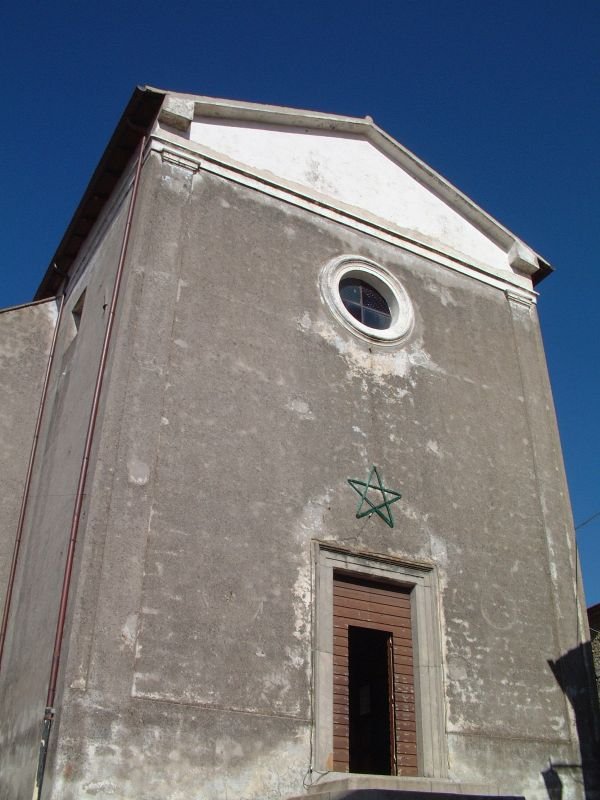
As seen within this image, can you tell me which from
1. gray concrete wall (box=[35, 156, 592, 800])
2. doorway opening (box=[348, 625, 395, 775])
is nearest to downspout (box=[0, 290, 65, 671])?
gray concrete wall (box=[35, 156, 592, 800])

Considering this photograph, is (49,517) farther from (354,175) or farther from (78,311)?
(354,175)

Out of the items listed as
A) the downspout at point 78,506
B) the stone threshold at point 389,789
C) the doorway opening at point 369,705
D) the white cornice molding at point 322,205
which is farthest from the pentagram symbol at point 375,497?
the white cornice molding at point 322,205

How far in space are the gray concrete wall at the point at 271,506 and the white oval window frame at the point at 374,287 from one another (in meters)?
0.19

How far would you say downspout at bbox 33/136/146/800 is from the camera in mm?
7762

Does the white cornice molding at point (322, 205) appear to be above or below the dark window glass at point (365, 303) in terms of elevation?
above

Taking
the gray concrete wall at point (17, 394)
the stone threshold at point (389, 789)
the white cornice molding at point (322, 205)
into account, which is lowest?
the stone threshold at point (389, 789)

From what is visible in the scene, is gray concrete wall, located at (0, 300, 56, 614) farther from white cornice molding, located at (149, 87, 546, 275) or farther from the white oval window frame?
the white oval window frame

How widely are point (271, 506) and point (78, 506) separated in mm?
2122

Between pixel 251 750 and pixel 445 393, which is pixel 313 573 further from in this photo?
pixel 445 393

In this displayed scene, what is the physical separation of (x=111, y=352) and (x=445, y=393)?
189 inches

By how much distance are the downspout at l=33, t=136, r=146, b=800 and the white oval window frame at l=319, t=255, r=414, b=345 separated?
2757 millimetres

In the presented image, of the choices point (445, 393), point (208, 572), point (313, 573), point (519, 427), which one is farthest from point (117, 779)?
point (519, 427)

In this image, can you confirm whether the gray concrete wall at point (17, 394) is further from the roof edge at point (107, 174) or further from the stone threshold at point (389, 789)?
the stone threshold at point (389, 789)

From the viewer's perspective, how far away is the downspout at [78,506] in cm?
776
